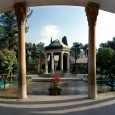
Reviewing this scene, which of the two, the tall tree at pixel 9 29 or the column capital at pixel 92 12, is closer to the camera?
the column capital at pixel 92 12

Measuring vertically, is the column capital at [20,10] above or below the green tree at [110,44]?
below

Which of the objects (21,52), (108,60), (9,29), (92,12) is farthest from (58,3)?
(9,29)

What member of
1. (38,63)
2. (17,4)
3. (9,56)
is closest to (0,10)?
(17,4)

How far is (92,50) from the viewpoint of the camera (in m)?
15.5

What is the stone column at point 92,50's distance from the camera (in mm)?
15508

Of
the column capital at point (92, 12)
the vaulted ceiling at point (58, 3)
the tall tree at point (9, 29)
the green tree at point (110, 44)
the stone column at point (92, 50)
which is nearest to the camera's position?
the stone column at point (92, 50)

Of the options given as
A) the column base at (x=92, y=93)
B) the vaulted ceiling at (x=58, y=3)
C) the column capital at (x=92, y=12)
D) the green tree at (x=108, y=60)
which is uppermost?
the vaulted ceiling at (x=58, y=3)

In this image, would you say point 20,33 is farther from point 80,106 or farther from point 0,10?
point 80,106

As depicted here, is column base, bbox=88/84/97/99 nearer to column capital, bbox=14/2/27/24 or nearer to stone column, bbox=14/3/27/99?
stone column, bbox=14/3/27/99

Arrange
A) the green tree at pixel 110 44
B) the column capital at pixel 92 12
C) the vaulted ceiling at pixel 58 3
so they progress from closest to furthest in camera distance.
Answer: the column capital at pixel 92 12 < the vaulted ceiling at pixel 58 3 < the green tree at pixel 110 44

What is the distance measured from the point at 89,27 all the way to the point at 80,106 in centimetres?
524

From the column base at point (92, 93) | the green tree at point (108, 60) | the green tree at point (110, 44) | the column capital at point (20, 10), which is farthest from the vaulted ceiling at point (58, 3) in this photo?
the green tree at point (110, 44)

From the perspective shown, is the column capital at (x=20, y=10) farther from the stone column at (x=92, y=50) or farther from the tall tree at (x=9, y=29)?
the tall tree at (x=9, y=29)

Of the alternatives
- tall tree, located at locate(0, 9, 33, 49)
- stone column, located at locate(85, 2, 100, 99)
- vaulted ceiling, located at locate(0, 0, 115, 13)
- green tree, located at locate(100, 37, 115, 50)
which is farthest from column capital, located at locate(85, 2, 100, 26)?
green tree, located at locate(100, 37, 115, 50)
